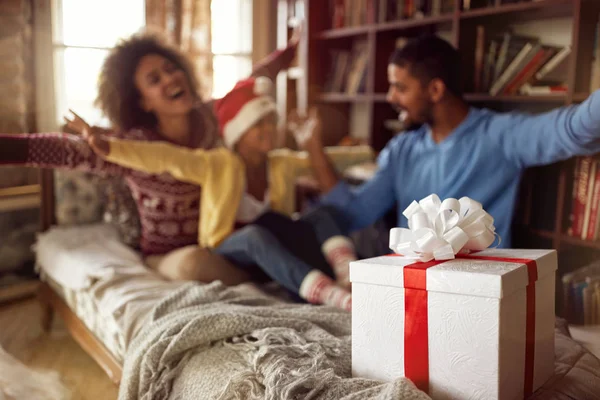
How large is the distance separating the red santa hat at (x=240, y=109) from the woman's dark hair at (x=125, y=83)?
226 millimetres

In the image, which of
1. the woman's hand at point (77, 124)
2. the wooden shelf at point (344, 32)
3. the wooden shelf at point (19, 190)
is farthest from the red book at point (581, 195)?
the wooden shelf at point (19, 190)

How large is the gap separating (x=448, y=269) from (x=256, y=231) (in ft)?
2.86

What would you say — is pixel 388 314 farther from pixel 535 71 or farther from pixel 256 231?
pixel 535 71

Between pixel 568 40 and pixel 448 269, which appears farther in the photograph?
pixel 568 40

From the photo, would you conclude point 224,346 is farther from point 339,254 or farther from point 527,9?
point 527,9

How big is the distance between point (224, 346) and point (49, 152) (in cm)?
79

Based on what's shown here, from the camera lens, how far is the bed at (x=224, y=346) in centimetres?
94

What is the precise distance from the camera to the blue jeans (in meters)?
1.56

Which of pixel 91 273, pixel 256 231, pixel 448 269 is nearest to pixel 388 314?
pixel 448 269

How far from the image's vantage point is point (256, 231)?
1660 millimetres

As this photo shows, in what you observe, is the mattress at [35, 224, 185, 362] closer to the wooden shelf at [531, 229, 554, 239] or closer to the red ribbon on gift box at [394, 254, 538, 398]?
the red ribbon on gift box at [394, 254, 538, 398]

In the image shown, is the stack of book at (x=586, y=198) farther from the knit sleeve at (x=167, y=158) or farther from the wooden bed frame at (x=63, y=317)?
the wooden bed frame at (x=63, y=317)

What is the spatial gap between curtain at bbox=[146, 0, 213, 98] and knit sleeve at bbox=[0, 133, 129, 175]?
785 millimetres

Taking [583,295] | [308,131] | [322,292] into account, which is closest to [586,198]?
[583,295]
